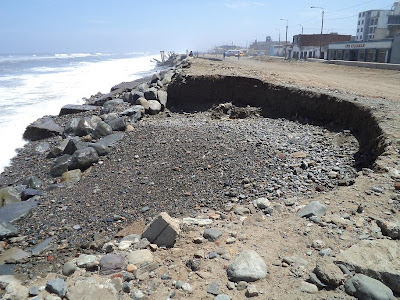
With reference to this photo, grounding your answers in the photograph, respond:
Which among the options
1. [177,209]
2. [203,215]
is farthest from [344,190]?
[177,209]

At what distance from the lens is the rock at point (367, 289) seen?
262 cm

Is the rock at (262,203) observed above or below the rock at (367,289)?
below

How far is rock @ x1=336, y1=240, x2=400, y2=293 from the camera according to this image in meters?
2.79

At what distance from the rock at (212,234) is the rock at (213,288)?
2.52ft

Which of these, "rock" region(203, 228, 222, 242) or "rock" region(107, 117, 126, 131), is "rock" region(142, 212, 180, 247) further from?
"rock" region(107, 117, 126, 131)

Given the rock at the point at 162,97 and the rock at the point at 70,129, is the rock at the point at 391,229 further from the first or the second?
the rock at the point at 162,97

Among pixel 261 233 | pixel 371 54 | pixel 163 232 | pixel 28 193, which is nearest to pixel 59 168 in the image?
pixel 28 193

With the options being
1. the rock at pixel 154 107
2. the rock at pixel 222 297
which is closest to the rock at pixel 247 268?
the rock at pixel 222 297

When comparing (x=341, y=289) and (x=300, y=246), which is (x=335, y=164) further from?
(x=341, y=289)

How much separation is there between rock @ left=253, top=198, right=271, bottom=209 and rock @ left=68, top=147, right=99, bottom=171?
14.1 ft

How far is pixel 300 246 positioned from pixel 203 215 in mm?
1636

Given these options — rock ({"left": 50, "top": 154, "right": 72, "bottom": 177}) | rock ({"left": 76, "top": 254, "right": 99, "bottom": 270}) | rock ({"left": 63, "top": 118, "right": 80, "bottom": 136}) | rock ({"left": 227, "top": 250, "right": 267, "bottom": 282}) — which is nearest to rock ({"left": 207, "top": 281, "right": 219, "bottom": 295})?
rock ({"left": 227, "top": 250, "right": 267, "bottom": 282})

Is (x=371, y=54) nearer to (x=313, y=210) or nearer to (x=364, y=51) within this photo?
(x=364, y=51)

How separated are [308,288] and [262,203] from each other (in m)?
1.87
